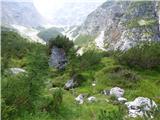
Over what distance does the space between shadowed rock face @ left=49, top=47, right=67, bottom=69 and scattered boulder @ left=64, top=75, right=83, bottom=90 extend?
1584cm

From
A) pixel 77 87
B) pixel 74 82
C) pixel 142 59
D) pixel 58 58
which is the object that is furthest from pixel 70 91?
pixel 58 58

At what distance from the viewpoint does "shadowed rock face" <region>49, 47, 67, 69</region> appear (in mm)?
76062

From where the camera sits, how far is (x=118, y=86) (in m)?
52.6

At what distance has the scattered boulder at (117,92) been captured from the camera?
47569 mm

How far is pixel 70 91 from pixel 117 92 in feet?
24.3

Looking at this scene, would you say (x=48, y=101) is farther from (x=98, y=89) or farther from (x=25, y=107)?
(x=98, y=89)

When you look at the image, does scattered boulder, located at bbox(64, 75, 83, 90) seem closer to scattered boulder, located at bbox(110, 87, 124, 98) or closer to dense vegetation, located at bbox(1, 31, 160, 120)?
dense vegetation, located at bbox(1, 31, 160, 120)

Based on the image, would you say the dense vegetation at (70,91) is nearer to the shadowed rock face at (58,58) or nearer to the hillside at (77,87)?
the hillside at (77,87)

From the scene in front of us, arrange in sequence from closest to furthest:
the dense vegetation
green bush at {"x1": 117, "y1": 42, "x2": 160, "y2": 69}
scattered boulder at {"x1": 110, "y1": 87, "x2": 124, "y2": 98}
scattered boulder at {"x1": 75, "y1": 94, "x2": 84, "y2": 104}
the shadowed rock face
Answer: the dense vegetation < scattered boulder at {"x1": 75, "y1": 94, "x2": 84, "y2": 104} < scattered boulder at {"x1": 110, "y1": 87, "x2": 124, "y2": 98} < green bush at {"x1": 117, "y1": 42, "x2": 160, "y2": 69} < the shadowed rock face

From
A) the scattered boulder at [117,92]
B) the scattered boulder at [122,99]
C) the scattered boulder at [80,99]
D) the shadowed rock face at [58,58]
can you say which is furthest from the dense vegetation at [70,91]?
the shadowed rock face at [58,58]

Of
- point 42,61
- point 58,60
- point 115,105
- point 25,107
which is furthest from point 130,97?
point 58,60

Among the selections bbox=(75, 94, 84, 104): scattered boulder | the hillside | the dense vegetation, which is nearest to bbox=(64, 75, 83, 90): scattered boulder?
the hillside

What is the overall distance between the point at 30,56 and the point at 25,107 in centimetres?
982

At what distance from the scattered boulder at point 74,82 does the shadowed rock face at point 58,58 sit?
15.8m
